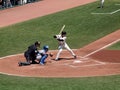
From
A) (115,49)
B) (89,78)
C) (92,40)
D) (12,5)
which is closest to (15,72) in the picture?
(89,78)

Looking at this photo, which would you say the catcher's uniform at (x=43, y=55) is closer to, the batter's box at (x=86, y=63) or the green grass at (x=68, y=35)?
the batter's box at (x=86, y=63)

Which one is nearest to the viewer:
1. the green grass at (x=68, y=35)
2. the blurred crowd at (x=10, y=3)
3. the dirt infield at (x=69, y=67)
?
the green grass at (x=68, y=35)

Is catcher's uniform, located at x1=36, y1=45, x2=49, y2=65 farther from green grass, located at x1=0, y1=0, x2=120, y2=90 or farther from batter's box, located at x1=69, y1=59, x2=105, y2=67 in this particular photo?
green grass, located at x1=0, y1=0, x2=120, y2=90

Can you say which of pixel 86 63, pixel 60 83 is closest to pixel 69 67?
pixel 86 63

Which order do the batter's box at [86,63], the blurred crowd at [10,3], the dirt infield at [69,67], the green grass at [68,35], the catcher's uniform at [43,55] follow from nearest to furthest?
1. the green grass at [68,35]
2. the dirt infield at [69,67]
3. the batter's box at [86,63]
4. the catcher's uniform at [43,55]
5. the blurred crowd at [10,3]

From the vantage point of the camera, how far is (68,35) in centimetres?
2933

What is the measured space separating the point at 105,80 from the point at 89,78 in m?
0.79

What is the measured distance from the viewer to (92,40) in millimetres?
27578

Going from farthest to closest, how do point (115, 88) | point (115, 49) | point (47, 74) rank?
point (115, 49) < point (47, 74) < point (115, 88)

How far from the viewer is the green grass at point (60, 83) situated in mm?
16703

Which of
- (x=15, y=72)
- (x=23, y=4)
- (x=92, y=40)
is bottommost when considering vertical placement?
(x=23, y=4)

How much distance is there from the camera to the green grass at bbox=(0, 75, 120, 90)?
54.8 feet

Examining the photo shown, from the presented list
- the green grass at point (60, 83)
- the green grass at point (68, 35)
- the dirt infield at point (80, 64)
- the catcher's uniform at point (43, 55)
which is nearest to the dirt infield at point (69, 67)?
the dirt infield at point (80, 64)

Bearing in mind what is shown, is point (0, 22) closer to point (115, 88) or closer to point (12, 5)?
point (12, 5)
